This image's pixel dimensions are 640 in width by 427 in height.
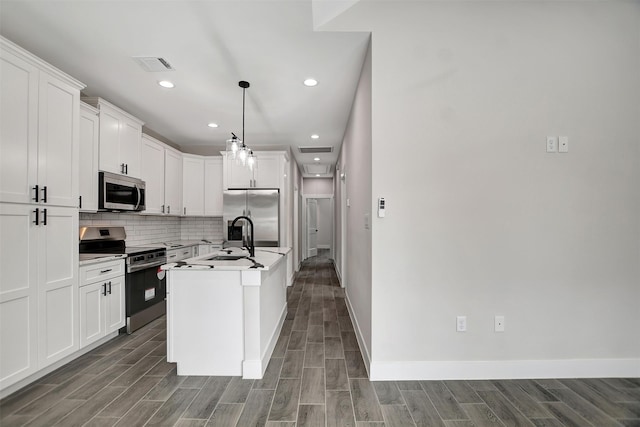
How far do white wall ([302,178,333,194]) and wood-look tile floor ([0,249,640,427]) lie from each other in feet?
21.9

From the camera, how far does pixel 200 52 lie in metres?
2.49

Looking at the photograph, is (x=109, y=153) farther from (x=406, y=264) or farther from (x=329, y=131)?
(x=406, y=264)

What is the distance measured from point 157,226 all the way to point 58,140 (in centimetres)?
242

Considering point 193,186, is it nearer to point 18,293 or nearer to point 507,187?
point 18,293

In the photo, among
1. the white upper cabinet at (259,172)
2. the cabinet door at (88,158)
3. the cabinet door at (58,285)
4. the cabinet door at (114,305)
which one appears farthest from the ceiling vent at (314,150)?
the cabinet door at (58,285)

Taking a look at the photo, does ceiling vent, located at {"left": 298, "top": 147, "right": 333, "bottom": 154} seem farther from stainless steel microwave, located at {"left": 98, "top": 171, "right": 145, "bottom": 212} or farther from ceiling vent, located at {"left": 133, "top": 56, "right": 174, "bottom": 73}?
ceiling vent, located at {"left": 133, "top": 56, "right": 174, "bottom": 73}

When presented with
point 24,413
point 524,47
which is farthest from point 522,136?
point 24,413

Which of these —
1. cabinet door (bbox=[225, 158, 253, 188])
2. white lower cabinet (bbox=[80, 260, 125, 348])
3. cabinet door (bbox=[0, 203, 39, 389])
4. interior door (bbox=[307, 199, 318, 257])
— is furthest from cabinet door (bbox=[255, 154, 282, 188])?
interior door (bbox=[307, 199, 318, 257])

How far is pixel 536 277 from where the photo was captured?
2234 millimetres

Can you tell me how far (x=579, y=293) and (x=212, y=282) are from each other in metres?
2.92

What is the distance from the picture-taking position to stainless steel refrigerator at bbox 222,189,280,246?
4.88 metres

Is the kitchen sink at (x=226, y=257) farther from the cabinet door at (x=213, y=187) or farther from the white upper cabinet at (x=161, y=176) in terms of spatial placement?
the cabinet door at (x=213, y=187)

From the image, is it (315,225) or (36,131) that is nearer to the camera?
(36,131)

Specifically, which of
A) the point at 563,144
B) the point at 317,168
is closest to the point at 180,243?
the point at 317,168
